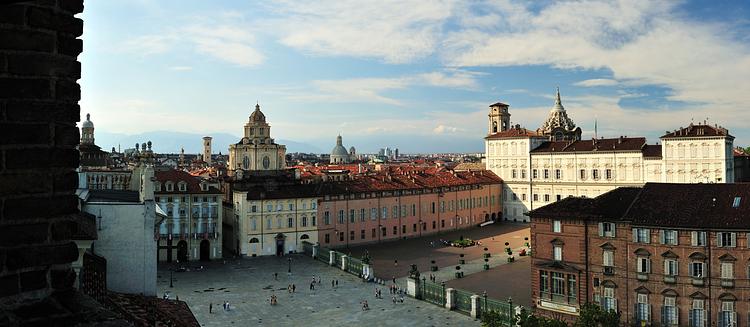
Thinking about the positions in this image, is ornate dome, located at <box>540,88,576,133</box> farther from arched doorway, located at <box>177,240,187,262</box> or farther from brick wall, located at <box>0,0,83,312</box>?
brick wall, located at <box>0,0,83,312</box>

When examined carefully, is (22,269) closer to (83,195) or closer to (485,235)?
(83,195)

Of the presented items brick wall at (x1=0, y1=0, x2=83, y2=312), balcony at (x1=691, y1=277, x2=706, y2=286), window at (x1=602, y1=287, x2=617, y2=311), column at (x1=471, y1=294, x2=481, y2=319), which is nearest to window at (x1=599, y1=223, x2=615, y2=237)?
window at (x1=602, y1=287, x2=617, y2=311)

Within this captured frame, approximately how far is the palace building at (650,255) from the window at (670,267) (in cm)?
5

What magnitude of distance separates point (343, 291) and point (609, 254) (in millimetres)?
18788

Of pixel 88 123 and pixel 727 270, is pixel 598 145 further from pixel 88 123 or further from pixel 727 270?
pixel 88 123

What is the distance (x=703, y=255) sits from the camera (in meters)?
29.8

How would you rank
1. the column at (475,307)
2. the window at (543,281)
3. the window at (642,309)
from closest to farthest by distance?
1. the window at (642,309)
2. the window at (543,281)
3. the column at (475,307)

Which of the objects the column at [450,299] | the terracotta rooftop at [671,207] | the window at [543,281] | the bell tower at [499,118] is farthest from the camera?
the bell tower at [499,118]

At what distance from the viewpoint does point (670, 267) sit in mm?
30625

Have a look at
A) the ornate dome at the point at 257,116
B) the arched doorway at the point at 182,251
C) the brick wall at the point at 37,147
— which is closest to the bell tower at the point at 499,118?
the ornate dome at the point at 257,116

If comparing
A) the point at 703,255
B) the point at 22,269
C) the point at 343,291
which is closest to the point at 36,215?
the point at 22,269

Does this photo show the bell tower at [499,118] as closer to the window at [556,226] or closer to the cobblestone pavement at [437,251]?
the cobblestone pavement at [437,251]

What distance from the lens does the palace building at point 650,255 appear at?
1159 inches

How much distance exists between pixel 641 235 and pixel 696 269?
3.02 m
